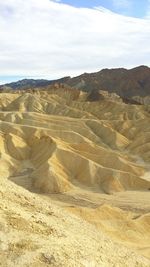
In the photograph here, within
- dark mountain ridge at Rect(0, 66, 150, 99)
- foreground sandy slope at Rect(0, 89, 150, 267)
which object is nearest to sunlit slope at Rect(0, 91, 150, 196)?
foreground sandy slope at Rect(0, 89, 150, 267)

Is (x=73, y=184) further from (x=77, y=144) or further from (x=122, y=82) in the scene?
(x=122, y=82)

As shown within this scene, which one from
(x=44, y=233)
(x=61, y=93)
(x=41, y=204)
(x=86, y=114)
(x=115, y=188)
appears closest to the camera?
(x=44, y=233)

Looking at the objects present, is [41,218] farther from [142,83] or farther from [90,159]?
[142,83]

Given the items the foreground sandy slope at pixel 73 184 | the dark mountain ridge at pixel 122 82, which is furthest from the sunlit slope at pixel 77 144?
the dark mountain ridge at pixel 122 82

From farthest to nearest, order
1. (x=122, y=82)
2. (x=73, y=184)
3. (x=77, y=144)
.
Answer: (x=122, y=82) < (x=77, y=144) < (x=73, y=184)

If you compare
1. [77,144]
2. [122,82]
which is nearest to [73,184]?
[77,144]

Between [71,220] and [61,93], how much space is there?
3930 inches

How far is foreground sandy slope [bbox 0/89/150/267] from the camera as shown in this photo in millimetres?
16891

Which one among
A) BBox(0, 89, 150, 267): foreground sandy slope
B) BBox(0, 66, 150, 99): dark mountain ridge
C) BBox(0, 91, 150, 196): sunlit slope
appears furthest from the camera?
BBox(0, 66, 150, 99): dark mountain ridge

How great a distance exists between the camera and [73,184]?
55156 mm

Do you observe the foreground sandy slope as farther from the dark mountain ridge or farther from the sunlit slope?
the dark mountain ridge

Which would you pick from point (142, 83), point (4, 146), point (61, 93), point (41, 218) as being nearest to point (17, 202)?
point (41, 218)

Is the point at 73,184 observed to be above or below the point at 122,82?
below

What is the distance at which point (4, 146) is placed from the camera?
64.3 metres
